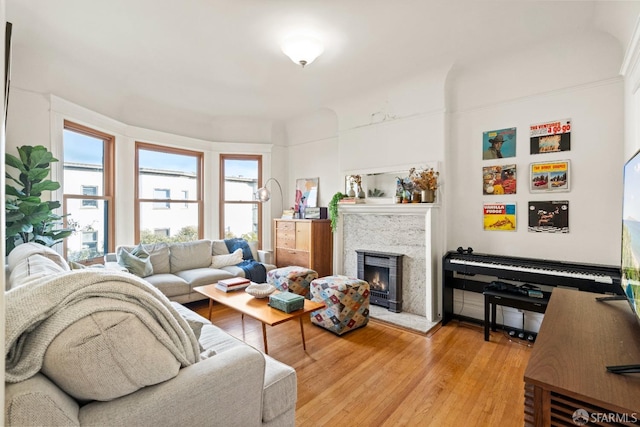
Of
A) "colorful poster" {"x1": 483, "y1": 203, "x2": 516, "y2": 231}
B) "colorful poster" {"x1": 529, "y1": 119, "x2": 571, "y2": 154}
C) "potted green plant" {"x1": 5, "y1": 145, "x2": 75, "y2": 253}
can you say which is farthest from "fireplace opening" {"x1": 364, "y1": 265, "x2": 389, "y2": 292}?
"potted green plant" {"x1": 5, "y1": 145, "x2": 75, "y2": 253}

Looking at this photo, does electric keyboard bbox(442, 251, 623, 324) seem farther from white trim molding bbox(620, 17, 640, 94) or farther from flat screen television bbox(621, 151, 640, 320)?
white trim molding bbox(620, 17, 640, 94)

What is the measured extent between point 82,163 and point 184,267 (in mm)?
1816

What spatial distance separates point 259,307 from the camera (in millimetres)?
2525

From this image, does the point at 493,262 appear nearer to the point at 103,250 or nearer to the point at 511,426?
the point at 511,426

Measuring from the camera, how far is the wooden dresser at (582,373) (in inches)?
34.1

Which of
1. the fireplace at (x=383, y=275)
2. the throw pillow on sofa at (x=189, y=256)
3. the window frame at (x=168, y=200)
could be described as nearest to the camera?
the fireplace at (x=383, y=275)

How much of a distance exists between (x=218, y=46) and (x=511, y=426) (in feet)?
12.7

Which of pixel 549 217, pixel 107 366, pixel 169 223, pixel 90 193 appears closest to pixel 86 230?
pixel 90 193

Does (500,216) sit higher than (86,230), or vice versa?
(500,216)

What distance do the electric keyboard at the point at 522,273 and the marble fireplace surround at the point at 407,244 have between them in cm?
19

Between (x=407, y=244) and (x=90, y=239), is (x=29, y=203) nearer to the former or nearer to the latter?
(x=90, y=239)

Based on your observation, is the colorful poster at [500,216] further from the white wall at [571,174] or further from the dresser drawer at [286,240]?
the dresser drawer at [286,240]

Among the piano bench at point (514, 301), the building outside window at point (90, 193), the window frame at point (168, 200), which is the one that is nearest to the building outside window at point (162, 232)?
the window frame at point (168, 200)

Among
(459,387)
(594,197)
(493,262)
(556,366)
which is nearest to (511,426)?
(459,387)
